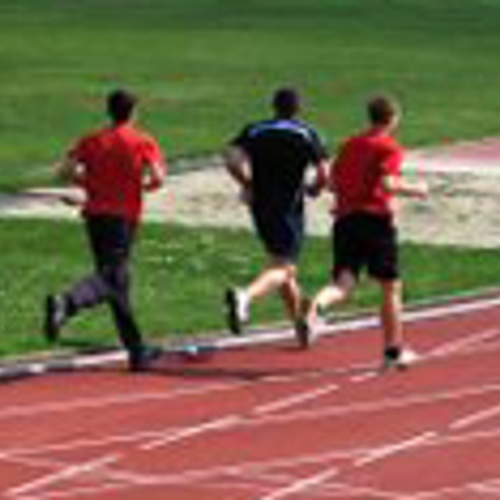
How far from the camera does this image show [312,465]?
12.3m

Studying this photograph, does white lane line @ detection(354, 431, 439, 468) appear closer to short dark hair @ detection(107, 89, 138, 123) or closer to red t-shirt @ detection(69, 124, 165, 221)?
red t-shirt @ detection(69, 124, 165, 221)

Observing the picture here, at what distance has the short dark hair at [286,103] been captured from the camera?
50.4 feet

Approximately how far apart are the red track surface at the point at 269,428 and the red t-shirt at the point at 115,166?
45.5 inches

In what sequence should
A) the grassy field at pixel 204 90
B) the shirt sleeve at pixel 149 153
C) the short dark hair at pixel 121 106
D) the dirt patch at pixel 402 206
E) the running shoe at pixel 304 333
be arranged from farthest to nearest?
the dirt patch at pixel 402 206
the grassy field at pixel 204 90
the running shoe at pixel 304 333
the shirt sleeve at pixel 149 153
the short dark hair at pixel 121 106

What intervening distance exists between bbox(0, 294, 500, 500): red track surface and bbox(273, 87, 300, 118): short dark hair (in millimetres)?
1716

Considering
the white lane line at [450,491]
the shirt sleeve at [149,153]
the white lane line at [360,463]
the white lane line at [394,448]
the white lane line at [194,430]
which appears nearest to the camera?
the white lane line at [450,491]

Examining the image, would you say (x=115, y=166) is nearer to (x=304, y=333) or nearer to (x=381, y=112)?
(x=381, y=112)

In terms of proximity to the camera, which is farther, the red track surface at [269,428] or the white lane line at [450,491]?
the red track surface at [269,428]

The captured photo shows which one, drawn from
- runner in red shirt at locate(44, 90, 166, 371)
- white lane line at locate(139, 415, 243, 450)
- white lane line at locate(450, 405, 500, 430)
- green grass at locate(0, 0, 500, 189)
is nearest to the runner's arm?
runner in red shirt at locate(44, 90, 166, 371)

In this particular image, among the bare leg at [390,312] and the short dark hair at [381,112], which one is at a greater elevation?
the short dark hair at [381,112]

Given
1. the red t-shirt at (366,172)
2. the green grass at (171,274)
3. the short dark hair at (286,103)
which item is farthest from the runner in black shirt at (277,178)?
the green grass at (171,274)

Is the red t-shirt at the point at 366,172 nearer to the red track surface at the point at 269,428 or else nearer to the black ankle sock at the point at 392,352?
the black ankle sock at the point at 392,352

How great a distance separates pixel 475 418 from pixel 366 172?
210cm

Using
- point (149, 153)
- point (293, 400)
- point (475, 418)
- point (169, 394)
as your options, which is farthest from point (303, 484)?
point (149, 153)
